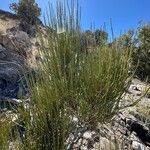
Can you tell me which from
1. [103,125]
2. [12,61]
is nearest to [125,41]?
[103,125]

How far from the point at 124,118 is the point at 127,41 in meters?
4.43

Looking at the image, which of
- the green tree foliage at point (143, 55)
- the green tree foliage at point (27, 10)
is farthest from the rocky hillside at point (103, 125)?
the green tree foliage at point (27, 10)

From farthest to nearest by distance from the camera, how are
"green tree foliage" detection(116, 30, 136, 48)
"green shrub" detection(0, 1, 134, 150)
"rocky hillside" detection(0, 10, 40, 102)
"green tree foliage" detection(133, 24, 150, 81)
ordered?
1. "green tree foliage" detection(133, 24, 150, 81)
2. "rocky hillside" detection(0, 10, 40, 102)
3. "green tree foliage" detection(116, 30, 136, 48)
4. "green shrub" detection(0, 1, 134, 150)

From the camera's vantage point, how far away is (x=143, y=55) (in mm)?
17906

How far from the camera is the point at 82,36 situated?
520 cm

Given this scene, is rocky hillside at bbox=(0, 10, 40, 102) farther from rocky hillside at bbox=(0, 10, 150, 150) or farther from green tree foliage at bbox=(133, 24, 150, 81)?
green tree foliage at bbox=(133, 24, 150, 81)

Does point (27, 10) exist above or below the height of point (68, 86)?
above

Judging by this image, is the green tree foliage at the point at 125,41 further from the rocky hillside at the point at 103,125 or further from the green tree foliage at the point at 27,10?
the green tree foliage at the point at 27,10

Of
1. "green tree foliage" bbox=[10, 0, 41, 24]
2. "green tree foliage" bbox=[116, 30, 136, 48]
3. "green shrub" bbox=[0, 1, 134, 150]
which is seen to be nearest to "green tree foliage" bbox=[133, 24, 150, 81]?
"green tree foliage" bbox=[116, 30, 136, 48]

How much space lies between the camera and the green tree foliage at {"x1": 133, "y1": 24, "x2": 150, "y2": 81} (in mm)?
16891

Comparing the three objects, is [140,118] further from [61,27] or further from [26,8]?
[26,8]

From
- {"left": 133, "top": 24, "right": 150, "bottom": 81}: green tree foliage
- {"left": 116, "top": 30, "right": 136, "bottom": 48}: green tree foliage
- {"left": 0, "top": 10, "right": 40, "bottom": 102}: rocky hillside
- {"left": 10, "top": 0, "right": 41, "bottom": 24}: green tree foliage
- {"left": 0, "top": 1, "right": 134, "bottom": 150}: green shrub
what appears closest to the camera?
{"left": 0, "top": 1, "right": 134, "bottom": 150}: green shrub

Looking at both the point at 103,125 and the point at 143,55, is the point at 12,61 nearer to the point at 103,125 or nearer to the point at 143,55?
the point at 143,55

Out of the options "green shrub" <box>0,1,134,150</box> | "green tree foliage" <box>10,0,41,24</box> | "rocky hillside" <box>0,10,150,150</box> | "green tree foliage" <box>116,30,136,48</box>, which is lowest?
"rocky hillside" <box>0,10,150,150</box>
